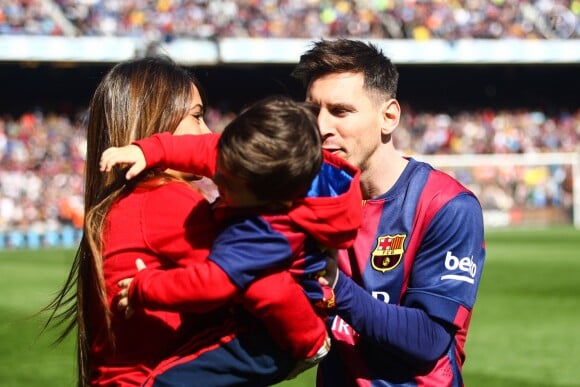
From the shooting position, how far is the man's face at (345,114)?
3.49m

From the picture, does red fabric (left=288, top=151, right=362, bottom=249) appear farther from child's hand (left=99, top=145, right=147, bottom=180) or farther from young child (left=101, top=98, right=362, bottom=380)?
child's hand (left=99, top=145, right=147, bottom=180)

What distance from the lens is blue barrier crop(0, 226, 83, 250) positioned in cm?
2645

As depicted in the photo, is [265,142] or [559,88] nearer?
[265,142]

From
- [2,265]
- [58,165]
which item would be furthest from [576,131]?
[2,265]

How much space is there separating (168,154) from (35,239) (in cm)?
2460

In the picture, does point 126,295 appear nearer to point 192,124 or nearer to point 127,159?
point 127,159

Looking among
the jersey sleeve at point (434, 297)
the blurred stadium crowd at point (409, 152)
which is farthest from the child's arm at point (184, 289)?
the blurred stadium crowd at point (409, 152)

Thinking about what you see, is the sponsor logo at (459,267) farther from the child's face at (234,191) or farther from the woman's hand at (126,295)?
the woman's hand at (126,295)

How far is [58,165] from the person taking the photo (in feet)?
Answer: 93.0

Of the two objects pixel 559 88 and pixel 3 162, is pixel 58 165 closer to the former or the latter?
pixel 3 162

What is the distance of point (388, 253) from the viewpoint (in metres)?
3.58

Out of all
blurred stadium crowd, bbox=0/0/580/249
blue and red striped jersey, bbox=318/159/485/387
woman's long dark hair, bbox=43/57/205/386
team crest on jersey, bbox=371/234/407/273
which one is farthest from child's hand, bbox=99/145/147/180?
blurred stadium crowd, bbox=0/0/580/249

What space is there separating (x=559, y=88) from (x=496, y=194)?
10.0m

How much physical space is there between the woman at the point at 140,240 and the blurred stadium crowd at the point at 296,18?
86.8 ft
